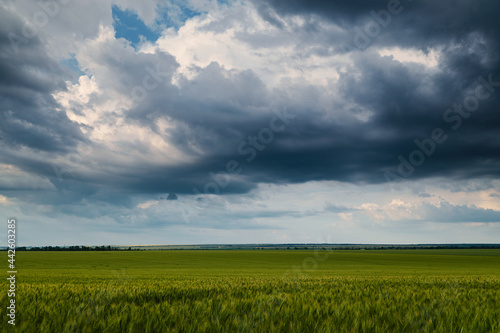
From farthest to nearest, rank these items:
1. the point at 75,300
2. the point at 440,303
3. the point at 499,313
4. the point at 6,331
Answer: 1. the point at 440,303
2. the point at 75,300
3. the point at 499,313
4. the point at 6,331

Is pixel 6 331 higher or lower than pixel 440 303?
higher

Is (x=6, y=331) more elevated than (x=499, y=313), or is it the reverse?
(x=6, y=331)

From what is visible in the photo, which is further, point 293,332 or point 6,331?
point 293,332

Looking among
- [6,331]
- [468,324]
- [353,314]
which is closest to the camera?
[6,331]

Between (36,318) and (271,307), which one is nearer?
(36,318)

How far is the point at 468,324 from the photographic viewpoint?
5.30 metres

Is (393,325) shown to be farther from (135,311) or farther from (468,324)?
(135,311)

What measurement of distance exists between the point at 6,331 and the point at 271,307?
390 centimetres

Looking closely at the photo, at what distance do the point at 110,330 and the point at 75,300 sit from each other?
2614 mm

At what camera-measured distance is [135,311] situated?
553cm

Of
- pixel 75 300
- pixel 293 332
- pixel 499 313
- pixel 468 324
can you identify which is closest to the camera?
pixel 293 332

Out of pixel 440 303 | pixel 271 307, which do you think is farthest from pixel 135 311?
pixel 440 303

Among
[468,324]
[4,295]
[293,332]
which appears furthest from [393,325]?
[4,295]

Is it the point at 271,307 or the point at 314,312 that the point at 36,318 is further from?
the point at 314,312
